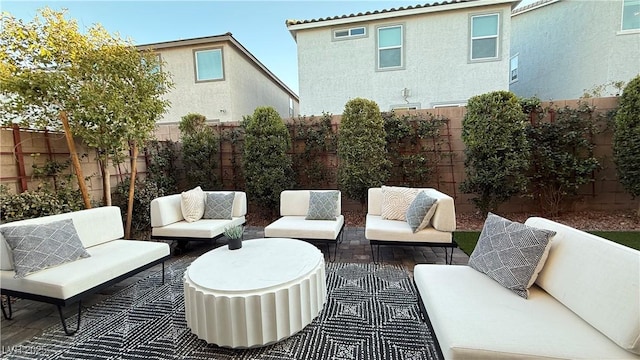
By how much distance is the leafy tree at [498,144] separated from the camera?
4.57 metres

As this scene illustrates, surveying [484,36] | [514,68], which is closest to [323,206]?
[484,36]

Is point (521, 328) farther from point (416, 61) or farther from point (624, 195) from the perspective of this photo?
point (416, 61)

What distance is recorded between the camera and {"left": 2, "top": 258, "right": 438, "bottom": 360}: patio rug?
196cm

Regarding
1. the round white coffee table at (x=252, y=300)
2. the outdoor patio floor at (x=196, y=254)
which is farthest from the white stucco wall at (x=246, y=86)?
the round white coffee table at (x=252, y=300)

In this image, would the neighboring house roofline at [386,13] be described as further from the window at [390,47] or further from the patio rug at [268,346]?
the patio rug at [268,346]

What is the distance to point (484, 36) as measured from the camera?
269 inches

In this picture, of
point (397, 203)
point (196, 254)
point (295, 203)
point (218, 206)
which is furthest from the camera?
point (295, 203)

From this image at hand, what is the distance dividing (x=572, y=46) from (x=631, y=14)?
1.14 meters

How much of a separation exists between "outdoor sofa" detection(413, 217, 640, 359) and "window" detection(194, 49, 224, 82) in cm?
818

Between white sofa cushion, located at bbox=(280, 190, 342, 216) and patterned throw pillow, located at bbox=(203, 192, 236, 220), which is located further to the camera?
white sofa cushion, located at bbox=(280, 190, 342, 216)

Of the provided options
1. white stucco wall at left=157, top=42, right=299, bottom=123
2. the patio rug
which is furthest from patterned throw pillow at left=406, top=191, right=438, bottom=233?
white stucco wall at left=157, top=42, right=299, bottom=123

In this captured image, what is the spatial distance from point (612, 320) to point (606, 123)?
544 centimetres

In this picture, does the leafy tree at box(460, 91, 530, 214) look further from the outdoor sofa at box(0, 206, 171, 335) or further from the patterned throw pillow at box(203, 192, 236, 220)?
the outdoor sofa at box(0, 206, 171, 335)

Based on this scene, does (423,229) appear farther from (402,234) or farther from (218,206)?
(218,206)
